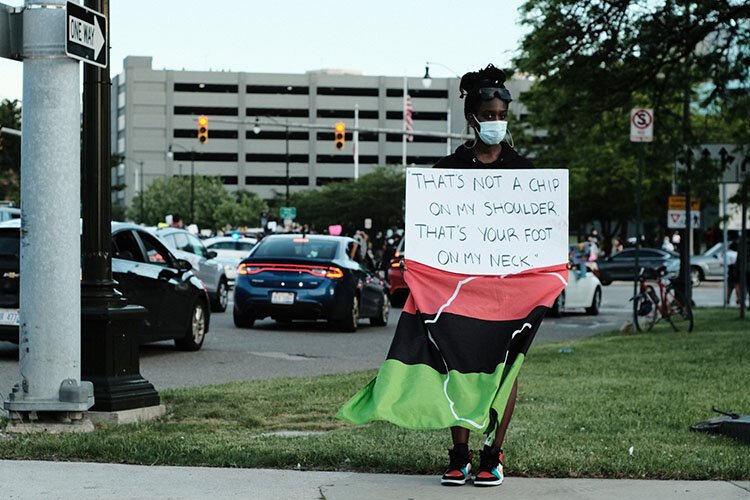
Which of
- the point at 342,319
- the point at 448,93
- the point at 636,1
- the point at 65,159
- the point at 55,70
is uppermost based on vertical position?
the point at 448,93

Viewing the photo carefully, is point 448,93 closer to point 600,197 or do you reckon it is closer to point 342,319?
point 600,197

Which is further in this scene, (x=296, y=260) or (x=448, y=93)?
(x=448, y=93)

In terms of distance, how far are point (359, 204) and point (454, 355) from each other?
9331 cm

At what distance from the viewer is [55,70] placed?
26.5 ft

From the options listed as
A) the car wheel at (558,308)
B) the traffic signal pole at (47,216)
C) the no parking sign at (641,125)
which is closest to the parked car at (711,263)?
the car wheel at (558,308)

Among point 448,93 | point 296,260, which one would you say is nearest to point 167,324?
point 296,260

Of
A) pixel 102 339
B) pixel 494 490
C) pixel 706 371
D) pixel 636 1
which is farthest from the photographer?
pixel 636 1

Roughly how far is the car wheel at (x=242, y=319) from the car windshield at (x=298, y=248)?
37.8 inches

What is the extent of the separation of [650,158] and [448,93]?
397 feet

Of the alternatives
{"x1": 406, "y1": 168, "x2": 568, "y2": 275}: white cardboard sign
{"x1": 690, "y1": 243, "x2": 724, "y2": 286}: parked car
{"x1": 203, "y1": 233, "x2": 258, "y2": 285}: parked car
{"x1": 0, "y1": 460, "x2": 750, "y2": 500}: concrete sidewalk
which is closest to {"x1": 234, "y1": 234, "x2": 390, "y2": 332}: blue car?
{"x1": 0, "y1": 460, "x2": 750, "y2": 500}: concrete sidewalk

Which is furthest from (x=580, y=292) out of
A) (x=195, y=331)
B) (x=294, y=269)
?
(x=195, y=331)

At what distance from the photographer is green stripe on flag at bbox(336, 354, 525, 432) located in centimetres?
616

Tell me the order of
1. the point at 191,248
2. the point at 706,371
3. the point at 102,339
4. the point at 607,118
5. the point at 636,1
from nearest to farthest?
the point at 102,339 < the point at 706,371 < the point at 636,1 < the point at 607,118 < the point at 191,248

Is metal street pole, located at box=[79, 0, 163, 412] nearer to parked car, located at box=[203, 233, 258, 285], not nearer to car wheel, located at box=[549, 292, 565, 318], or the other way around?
car wheel, located at box=[549, 292, 565, 318]
